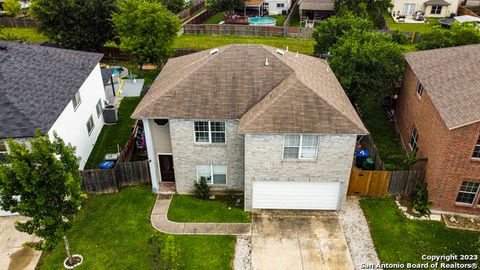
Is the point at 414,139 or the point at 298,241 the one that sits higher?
the point at 414,139

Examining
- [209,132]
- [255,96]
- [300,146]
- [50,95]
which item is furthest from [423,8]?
[50,95]

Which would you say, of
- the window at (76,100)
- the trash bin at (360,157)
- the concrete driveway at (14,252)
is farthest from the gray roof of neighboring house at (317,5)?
the concrete driveway at (14,252)

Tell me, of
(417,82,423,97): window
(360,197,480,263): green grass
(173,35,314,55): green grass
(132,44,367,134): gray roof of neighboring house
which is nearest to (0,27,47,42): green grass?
(173,35,314,55): green grass

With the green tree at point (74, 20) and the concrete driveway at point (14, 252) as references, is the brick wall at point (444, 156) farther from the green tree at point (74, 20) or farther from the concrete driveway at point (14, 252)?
the green tree at point (74, 20)

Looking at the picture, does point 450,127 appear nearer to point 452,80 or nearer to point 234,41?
point 452,80

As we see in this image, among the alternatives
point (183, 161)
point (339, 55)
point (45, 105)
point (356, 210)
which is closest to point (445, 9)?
point (339, 55)

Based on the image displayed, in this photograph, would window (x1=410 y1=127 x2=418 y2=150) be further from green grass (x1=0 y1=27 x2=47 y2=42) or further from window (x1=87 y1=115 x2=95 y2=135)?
green grass (x1=0 y1=27 x2=47 y2=42)
